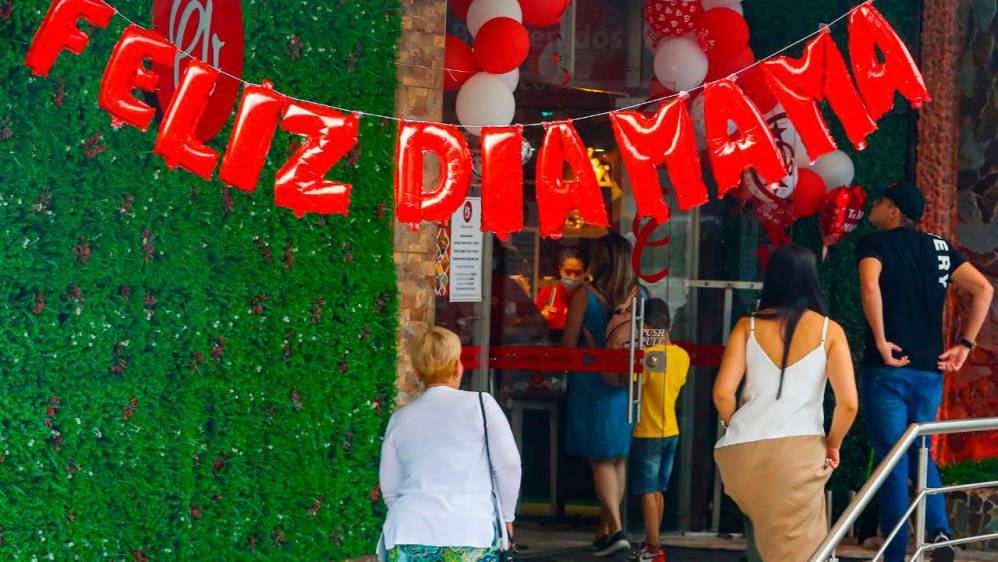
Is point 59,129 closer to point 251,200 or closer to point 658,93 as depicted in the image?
point 251,200

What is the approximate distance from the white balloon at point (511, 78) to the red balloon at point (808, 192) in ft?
5.42

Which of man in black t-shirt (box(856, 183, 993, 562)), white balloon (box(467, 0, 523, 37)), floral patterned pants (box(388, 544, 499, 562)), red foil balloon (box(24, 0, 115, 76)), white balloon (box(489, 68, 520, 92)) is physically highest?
white balloon (box(467, 0, 523, 37))

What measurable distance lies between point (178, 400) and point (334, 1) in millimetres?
1744

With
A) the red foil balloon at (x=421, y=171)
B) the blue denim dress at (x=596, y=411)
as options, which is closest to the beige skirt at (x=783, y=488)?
the red foil balloon at (x=421, y=171)

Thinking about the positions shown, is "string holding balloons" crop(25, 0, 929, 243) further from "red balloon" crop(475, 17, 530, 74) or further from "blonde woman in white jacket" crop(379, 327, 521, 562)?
"red balloon" crop(475, 17, 530, 74)

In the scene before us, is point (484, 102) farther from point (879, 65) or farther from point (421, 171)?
point (879, 65)

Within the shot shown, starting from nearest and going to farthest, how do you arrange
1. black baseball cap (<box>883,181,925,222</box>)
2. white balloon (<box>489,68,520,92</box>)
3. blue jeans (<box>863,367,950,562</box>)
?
blue jeans (<box>863,367,950,562</box>) < black baseball cap (<box>883,181,925,222</box>) < white balloon (<box>489,68,520,92</box>)

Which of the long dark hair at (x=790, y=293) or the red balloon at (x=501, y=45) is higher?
the red balloon at (x=501, y=45)

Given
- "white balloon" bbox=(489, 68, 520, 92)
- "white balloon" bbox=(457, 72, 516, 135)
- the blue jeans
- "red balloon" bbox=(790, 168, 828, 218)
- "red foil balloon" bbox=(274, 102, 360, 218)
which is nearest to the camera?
"red foil balloon" bbox=(274, 102, 360, 218)

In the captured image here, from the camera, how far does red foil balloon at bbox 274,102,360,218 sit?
4.06 meters

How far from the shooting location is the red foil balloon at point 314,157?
4.06 meters

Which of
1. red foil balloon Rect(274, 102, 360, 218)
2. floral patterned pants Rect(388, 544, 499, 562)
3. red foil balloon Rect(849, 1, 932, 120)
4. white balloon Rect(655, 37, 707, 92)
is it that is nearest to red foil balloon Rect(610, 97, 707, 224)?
red foil balloon Rect(849, 1, 932, 120)

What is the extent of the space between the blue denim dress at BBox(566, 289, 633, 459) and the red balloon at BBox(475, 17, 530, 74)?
4.31ft

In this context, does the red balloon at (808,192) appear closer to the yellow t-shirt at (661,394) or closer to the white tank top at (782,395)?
the yellow t-shirt at (661,394)
